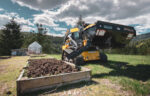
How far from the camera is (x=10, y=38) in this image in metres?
26.3

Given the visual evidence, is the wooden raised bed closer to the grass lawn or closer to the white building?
the grass lawn

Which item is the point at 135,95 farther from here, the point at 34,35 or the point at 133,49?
the point at 34,35

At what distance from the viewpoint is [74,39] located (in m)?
6.53

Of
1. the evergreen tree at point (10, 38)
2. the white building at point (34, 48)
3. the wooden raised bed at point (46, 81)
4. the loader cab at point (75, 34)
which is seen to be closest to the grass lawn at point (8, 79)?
the wooden raised bed at point (46, 81)

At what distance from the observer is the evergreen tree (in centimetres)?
2522

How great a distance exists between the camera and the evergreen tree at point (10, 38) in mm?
25219

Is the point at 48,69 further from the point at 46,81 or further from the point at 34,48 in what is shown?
the point at 34,48

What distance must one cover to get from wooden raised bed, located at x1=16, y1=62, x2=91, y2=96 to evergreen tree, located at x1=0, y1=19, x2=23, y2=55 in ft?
95.1

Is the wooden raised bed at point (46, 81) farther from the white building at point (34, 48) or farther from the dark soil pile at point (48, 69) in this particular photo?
the white building at point (34, 48)

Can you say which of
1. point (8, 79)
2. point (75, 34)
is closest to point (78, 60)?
point (75, 34)

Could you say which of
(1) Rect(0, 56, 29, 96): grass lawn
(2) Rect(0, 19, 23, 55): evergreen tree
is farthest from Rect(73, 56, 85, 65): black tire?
(2) Rect(0, 19, 23, 55): evergreen tree

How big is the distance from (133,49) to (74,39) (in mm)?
14560

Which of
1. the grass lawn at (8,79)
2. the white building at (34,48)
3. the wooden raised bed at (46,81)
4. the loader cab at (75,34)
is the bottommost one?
the grass lawn at (8,79)

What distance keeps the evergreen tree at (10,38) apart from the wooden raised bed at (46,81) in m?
29.0
